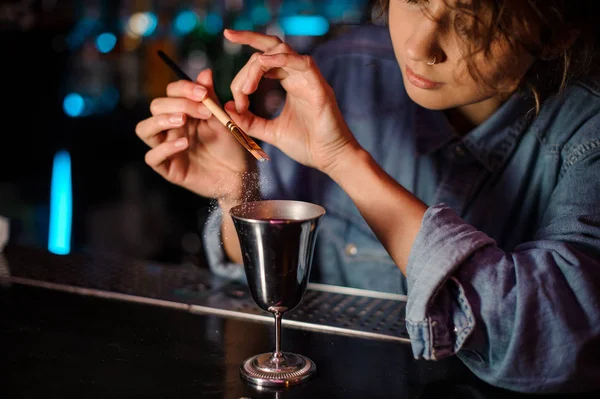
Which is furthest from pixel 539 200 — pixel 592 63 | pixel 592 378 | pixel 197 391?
pixel 197 391

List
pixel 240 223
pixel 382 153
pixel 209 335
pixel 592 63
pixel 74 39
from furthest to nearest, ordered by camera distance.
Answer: pixel 74 39
pixel 382 153
pixel 592 63
pixel 209 335
pixel 240 223

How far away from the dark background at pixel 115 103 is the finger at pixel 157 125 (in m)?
1.49

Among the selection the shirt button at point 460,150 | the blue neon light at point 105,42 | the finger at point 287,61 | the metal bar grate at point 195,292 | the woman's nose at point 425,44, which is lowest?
the metal bar grate at point 195,292

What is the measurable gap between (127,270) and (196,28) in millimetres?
1754

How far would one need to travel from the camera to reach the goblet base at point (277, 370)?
926mm

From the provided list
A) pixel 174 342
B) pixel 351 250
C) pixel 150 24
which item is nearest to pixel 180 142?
pixel 174 342

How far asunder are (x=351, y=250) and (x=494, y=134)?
1.48ft

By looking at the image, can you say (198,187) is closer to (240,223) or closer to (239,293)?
(239,293)

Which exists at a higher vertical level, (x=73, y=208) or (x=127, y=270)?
(x=127, y=270)

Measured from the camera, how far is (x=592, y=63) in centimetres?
129

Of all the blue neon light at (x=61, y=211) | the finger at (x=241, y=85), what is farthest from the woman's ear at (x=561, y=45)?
the blue neon light at (x=61, y=211)

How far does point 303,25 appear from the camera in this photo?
292 cm

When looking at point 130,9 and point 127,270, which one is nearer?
point 127,270

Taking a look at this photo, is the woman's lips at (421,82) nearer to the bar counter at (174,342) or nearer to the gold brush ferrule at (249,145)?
the gold brush ferrule at (249,145)
